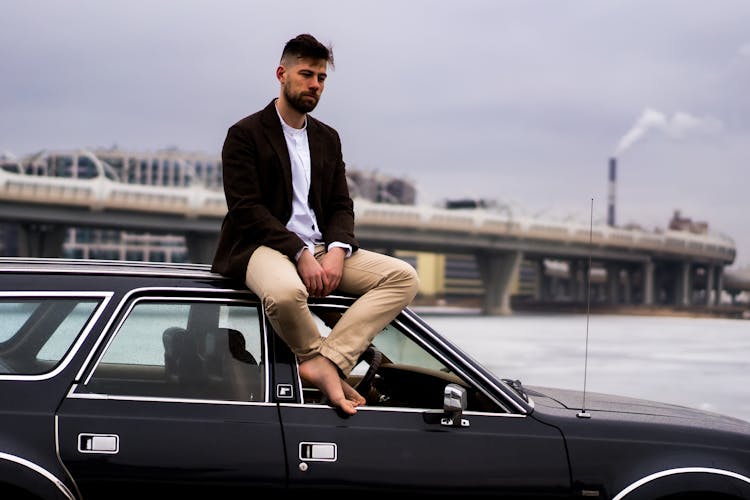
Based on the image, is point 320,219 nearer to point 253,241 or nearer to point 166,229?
point 253,241

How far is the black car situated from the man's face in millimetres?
841

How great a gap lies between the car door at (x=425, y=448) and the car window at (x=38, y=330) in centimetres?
86

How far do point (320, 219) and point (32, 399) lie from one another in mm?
1425

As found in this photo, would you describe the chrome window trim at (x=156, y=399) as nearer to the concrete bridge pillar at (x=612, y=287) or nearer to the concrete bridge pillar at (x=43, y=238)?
the concrete bridge pillar at (x=43, y=238)

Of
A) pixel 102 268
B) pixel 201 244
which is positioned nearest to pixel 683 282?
pixel 201 244

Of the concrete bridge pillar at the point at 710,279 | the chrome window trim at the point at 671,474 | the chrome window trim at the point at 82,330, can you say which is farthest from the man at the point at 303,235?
the concrete bridge pillar at the point at 710,279

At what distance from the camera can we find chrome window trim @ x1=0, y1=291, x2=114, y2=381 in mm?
3764

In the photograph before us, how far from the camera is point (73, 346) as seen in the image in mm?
3805

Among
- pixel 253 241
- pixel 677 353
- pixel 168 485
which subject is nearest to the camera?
pixel 168 485

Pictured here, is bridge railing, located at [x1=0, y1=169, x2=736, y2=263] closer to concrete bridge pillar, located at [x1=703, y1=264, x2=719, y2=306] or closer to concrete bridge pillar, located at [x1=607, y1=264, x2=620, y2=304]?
concrete bridge pillar, located at [x1=703, y1=264, x2=719, y2=306]

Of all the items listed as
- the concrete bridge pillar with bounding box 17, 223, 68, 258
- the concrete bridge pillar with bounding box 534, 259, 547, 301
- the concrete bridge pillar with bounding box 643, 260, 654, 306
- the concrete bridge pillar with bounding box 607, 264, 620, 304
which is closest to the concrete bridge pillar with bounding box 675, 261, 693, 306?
the concrete bridge pillar with bounding box 643, 260, 654, 306

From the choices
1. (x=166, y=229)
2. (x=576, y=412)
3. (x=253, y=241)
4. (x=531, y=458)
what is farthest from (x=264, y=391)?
(x=166, y=229)

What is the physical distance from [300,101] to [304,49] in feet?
0.72

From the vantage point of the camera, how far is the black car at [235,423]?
3.70m
